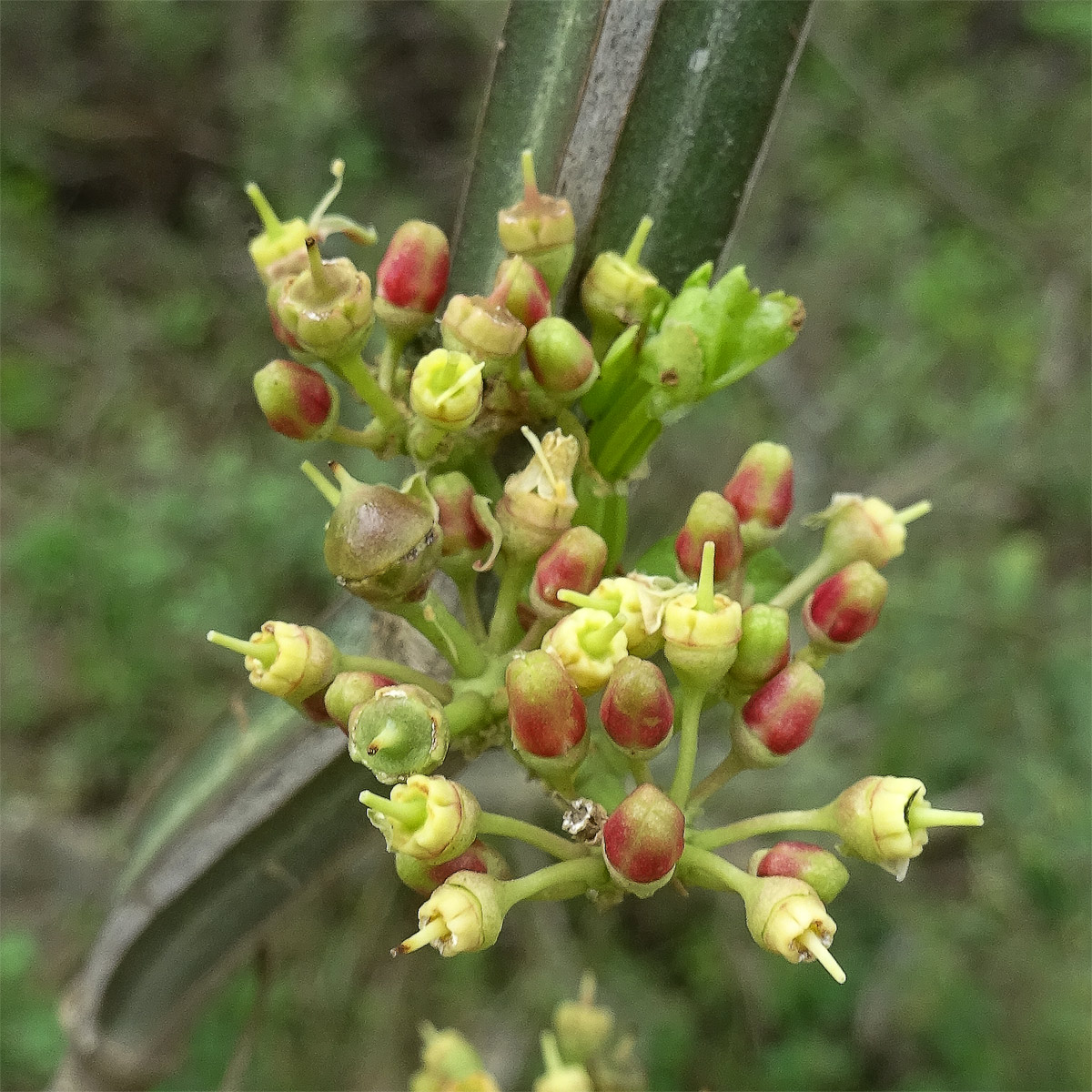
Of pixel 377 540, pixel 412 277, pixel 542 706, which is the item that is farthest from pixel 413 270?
pixel 542 706

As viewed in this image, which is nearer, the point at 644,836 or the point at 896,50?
the point at 644,836

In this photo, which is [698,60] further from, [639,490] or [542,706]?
[639,490]

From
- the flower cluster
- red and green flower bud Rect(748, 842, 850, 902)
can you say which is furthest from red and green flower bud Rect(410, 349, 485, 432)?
red and green flower bud Rect(748, 842, 850, 902)

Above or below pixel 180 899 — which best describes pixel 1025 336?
above

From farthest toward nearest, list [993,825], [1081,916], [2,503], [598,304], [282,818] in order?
1. [2,503]
2. [993,825]
3. [1081,916]
4. [282,818]
5. [598,304]

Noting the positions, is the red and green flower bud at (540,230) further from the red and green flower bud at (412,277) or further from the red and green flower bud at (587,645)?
the red and green flower bud at (587,645)

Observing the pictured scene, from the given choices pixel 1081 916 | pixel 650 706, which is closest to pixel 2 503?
pixel 650 706

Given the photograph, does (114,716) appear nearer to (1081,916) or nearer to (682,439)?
(682,439)

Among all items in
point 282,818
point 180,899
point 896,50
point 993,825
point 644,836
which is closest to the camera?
point 644,836
